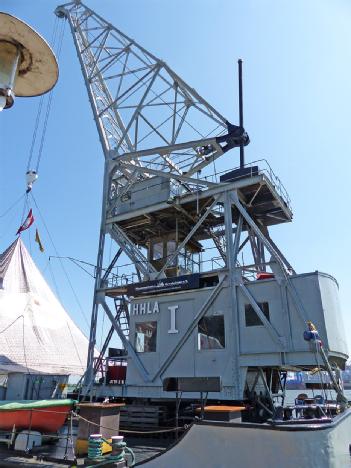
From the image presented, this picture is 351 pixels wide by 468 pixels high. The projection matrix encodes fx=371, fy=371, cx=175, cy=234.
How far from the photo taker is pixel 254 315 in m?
18.0

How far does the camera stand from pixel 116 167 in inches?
1037

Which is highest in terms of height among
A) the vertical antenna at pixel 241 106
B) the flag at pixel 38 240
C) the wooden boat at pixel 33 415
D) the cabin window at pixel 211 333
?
the vertical antenna at pixel 241 106

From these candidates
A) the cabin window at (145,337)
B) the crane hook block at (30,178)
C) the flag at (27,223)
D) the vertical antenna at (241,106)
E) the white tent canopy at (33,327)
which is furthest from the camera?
the flag at (27,223)

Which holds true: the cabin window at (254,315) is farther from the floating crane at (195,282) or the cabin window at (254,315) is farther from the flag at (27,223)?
the flag at (27,223)

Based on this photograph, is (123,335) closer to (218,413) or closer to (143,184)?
(143,184)

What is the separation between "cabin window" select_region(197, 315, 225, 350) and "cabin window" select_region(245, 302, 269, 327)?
136 centimetres

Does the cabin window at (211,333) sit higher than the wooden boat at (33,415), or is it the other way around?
the cabin window at (211,333)

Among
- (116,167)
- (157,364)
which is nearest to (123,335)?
(157,364)

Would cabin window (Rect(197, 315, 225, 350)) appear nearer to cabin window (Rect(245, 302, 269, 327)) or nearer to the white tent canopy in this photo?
cabin window (Rect(245, 302, 269, 327))

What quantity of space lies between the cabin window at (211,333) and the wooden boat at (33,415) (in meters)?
7.74

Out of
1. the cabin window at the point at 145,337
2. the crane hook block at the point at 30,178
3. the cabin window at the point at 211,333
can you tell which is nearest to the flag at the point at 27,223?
the crane hook block at the point at 30,178

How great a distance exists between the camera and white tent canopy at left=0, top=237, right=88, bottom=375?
22328 mm

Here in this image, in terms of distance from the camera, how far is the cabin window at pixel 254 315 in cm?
1780

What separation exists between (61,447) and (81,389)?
31.3ft
